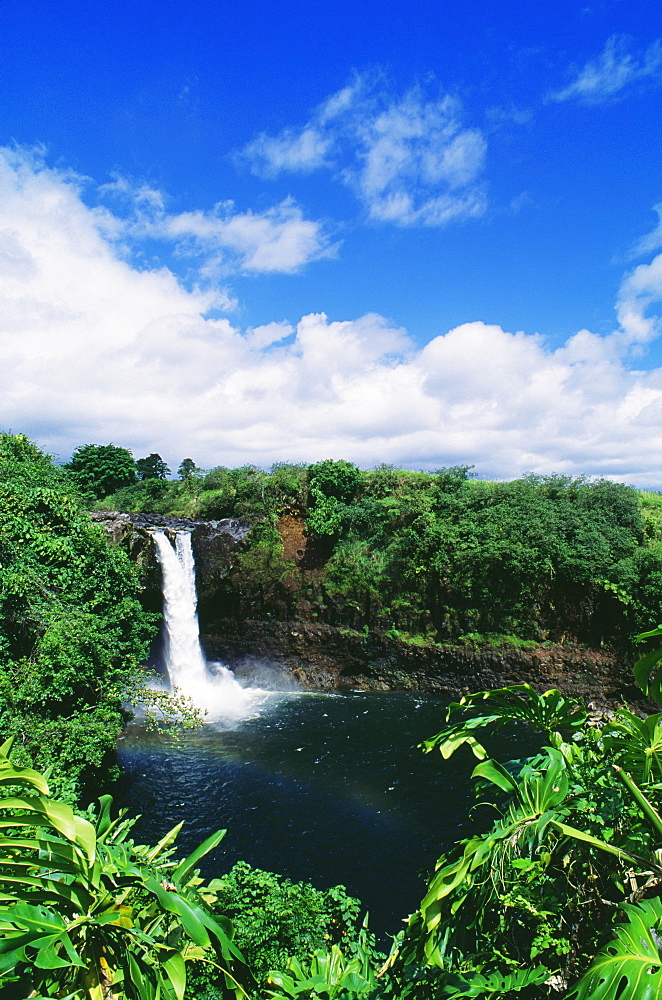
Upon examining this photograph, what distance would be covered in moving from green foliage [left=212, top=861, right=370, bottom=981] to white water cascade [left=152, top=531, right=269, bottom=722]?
532 inches

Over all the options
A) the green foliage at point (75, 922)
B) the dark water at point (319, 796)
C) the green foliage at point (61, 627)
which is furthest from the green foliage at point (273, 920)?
the green foliage at point (61, 627)

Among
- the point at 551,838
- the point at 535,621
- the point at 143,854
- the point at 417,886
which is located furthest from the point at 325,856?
the point at 535,621

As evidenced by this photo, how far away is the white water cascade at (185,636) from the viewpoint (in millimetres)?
19016

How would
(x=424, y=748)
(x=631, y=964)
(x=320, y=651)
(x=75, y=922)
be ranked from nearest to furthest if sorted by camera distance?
(x=631, y=964)
(x=75, y=922)
(x=424, y=748)
(x=320, y=651)

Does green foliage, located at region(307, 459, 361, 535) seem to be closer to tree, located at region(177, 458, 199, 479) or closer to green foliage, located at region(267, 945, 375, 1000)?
tree, located at region(177, 458, 199, 479)

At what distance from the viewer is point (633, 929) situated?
165cm

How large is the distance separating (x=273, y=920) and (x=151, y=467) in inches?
1449

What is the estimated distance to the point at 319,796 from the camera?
11.0 metres

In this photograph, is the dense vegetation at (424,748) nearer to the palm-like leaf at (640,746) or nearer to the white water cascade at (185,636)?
the palm-like leaf at (640,746)

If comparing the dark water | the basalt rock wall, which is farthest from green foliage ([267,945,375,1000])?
the basalt rock wall

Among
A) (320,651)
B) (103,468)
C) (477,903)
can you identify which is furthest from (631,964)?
(103,468)

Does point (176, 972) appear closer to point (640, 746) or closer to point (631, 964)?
point (631, 964)

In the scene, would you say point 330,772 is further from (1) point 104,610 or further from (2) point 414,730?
(1) point 104,610

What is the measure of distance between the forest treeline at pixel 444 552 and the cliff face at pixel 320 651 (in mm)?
394
